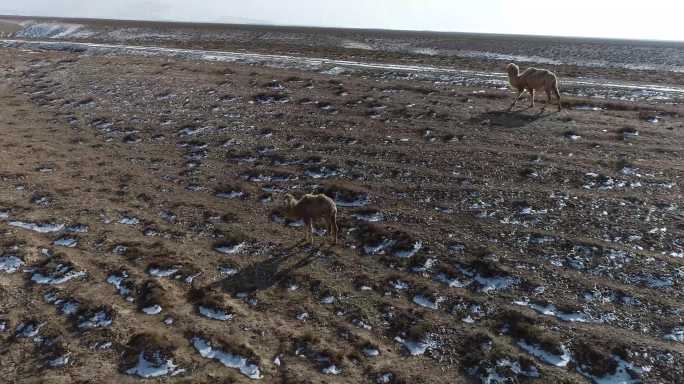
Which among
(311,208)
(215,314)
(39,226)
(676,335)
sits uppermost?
(311,208)

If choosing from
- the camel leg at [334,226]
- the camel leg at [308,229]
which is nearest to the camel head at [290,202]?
the camel leg at [308,229]

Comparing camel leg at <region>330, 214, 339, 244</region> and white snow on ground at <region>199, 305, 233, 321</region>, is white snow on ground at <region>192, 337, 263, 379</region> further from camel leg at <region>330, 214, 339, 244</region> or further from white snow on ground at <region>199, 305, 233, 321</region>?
camel leg at <region>330, 214, 339, 244</region>

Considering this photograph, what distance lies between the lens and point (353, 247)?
45.0ft

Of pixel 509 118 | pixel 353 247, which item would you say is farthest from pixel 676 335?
pixel 509 118

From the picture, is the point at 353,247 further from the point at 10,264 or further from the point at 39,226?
the point at 39,226

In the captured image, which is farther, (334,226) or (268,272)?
(334,226)

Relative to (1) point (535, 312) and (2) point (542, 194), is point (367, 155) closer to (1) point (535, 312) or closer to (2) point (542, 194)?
(2) point (542, 194)

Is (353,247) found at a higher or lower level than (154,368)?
higher

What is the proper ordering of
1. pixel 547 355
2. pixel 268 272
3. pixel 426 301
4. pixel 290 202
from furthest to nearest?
pixel 290 202, pixel 268 272, pixel 426 301, pixel 547 355

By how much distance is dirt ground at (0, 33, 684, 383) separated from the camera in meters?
9.53

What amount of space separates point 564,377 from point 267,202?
11.0 m

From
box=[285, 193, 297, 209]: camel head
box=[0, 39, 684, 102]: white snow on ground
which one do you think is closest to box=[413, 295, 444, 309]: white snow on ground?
box=[285, 193, 297, 209]: camel head

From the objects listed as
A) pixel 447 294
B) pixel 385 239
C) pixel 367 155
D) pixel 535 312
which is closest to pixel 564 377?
pixel 535 312

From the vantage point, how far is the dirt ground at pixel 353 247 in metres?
9.53
